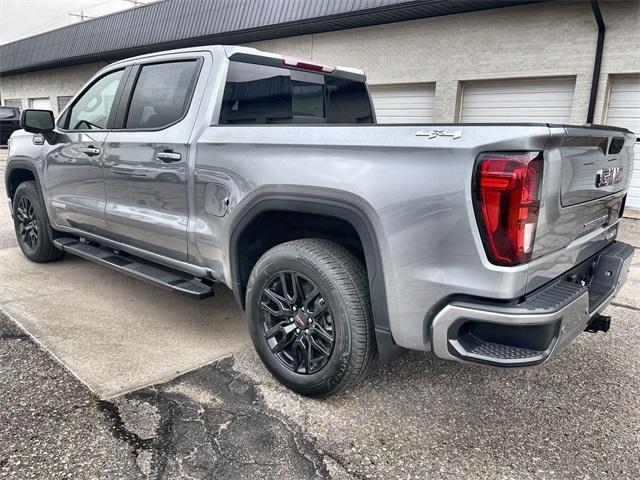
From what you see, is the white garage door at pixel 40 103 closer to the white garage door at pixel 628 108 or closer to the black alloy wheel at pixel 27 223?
the black alloy wheel at pixel 27 223

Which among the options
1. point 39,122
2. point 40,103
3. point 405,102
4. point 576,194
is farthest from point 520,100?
point 40,103

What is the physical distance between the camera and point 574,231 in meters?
2.44

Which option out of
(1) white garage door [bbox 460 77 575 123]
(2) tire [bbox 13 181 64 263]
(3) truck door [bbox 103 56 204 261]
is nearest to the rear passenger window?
(3) truck door [bbox 103 56 204 261]

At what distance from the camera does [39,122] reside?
429 centimetres

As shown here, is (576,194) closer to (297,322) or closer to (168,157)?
(297,322)

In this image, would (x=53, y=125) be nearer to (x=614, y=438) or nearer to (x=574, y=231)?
(x=574, y=231)

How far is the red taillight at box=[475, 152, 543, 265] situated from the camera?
1978 mm

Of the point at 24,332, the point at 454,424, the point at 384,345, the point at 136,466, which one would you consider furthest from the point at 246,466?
the point at 24,332

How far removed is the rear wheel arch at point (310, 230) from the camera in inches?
94.0

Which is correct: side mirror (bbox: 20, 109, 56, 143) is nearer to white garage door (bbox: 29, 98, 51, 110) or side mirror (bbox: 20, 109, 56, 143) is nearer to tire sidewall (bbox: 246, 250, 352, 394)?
tire sidewall (bbox: 246, 250, 352, 394)

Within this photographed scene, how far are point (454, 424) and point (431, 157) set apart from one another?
140 centimetres

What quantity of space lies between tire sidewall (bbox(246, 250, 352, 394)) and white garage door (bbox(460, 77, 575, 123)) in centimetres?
723

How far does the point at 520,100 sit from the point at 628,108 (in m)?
1.82

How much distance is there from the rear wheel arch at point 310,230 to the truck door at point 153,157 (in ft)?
1.57
